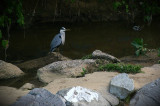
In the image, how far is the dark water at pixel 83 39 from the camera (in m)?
8.33

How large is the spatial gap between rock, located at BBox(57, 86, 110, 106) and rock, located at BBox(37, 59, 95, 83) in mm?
1515

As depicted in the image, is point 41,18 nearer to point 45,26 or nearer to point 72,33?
point 45,26

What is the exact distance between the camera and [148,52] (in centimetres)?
752

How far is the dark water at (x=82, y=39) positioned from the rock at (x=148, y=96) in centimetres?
361

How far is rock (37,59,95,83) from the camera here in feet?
18.8

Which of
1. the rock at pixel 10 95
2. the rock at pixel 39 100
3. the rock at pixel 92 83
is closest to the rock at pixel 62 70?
the rock at pixel 92 83

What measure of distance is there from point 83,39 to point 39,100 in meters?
6.43

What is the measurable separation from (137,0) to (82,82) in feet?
25.2

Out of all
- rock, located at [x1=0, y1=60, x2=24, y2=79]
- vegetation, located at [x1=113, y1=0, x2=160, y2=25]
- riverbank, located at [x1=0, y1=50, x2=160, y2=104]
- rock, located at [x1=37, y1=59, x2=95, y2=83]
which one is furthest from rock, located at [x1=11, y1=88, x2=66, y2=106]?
vegetation, located at [x1=113, y1=0, x2=160, y2=25]

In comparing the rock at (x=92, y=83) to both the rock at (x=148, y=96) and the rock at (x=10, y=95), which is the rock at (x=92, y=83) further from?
the rock at (x=10, y=95)

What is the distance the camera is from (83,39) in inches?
390

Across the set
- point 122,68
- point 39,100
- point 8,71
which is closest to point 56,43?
point 8,71

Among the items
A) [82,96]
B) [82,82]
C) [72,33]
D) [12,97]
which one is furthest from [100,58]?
[72,33]

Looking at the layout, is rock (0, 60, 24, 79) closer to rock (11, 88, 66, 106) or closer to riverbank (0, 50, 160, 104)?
A: riverbank (0, 50, 160, 104)
